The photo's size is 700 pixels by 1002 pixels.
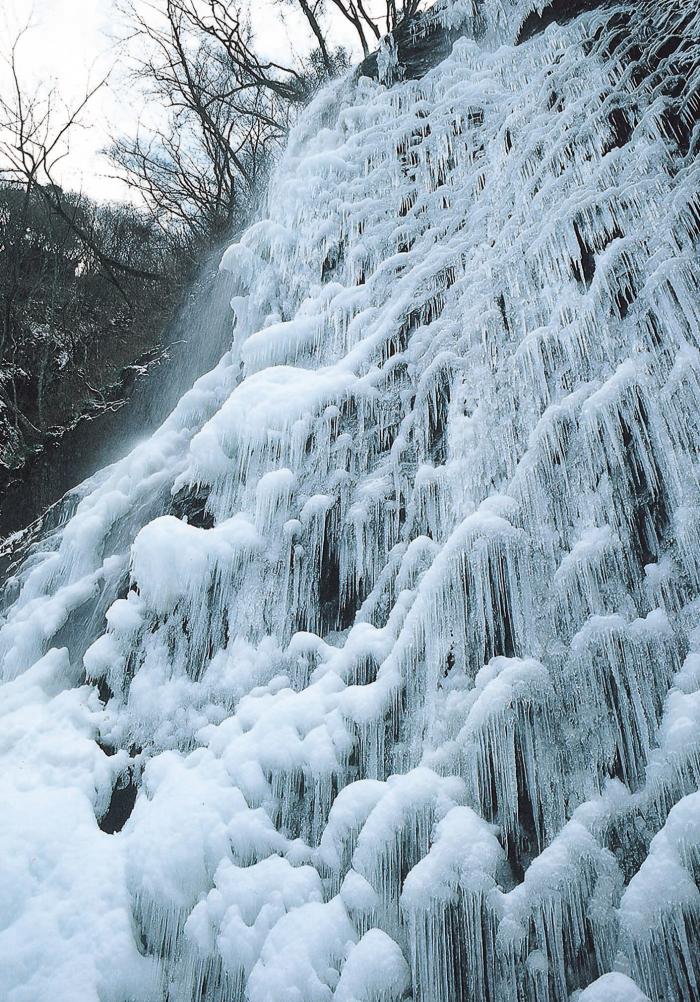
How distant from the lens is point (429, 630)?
2145 millimetres

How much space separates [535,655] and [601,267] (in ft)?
5.26

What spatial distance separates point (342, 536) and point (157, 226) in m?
11.2

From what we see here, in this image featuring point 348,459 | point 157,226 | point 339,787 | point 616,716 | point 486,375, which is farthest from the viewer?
point 157,226

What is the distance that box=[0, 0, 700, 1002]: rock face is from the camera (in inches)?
63.1

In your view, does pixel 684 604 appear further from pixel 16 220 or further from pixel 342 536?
pixel 16 220

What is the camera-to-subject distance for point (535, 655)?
1918 millimetres

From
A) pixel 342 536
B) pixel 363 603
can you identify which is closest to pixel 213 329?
pixel 342 536

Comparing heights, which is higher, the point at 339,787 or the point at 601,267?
the point at 601,267

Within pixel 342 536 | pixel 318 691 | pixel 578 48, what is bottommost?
pixel 318 691

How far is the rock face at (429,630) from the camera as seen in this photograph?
1602 mm

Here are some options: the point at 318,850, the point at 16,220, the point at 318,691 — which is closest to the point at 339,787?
the point at 318,850

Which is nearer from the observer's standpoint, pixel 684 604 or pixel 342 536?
pixel 684 604

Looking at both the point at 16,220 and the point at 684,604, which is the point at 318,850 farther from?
the point at 16,220

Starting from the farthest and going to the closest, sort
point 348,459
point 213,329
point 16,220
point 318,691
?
point 16,220
point 213,329
point 348,459
point 318,691
